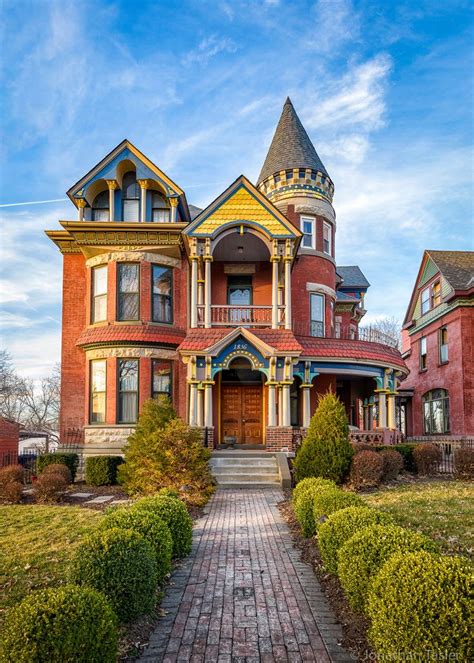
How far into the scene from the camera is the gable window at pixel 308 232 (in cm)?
2283

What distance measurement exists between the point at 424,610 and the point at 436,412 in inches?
1100

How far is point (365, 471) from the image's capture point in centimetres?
1296

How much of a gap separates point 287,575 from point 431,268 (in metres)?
27.3

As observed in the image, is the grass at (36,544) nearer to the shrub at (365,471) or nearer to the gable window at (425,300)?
the shrub at (365,471)

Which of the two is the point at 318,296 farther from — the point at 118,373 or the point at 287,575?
the point at 287,575

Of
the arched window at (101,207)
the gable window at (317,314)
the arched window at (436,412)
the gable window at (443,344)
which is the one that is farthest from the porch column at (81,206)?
the arched window at (436,412)

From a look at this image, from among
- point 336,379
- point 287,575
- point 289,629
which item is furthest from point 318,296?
point 289,629

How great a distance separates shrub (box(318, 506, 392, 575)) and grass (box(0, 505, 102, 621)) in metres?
3.26

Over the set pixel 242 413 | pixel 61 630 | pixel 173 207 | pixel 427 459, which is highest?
pixel 173 207

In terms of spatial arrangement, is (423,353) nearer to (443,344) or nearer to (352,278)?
(443,344)

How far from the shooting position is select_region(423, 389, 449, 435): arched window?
92.3 feet

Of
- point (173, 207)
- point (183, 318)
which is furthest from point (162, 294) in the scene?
point (173, 207)

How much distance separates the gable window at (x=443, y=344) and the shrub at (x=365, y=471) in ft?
55.3

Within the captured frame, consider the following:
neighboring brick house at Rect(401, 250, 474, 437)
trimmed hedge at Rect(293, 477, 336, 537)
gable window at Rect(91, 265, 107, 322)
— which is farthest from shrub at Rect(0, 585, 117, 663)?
neighboring brick house at Rect(401, 250, 474, 437)
